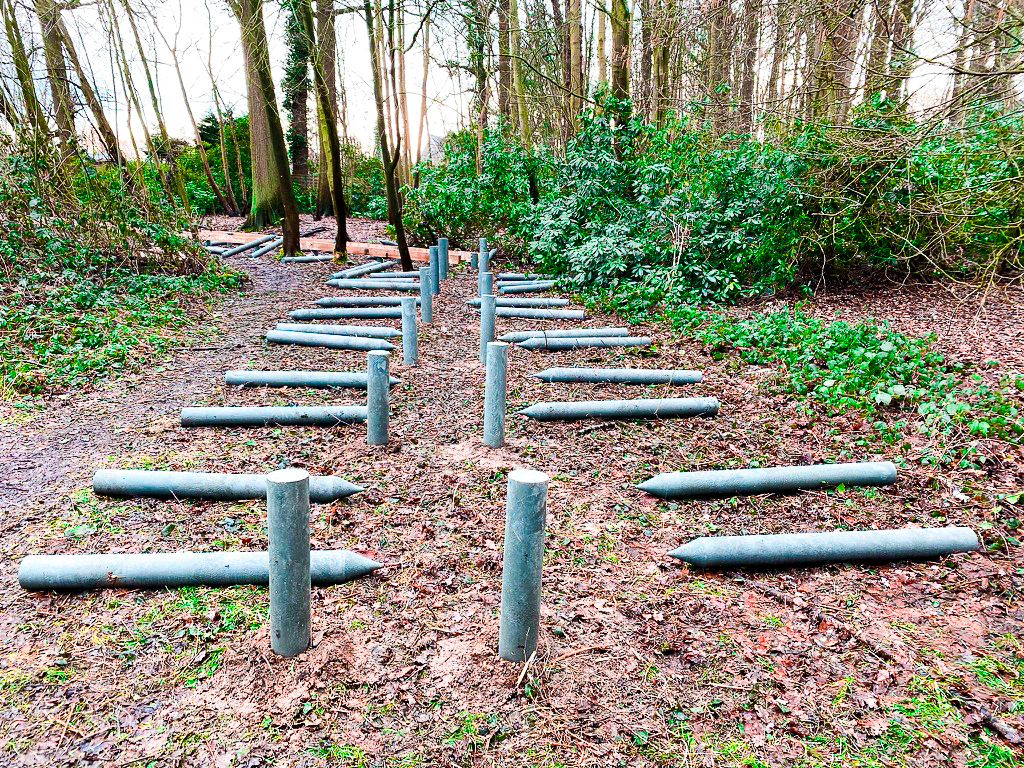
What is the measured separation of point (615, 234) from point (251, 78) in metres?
11.6

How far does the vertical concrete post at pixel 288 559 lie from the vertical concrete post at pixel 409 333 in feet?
15.7

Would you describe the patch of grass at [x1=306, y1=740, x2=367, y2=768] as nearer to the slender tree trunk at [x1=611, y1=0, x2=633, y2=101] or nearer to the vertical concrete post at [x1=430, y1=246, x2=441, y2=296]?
the vertical concrete post at [x1=430, y1=246, x2=441, y2=296]

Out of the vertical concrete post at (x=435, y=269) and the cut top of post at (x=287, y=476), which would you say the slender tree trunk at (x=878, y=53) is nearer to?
the cut top of post at (x=287, y=476)

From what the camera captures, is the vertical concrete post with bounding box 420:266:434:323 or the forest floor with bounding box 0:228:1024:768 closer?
the forest floor with bounding box 0:228:1024:768

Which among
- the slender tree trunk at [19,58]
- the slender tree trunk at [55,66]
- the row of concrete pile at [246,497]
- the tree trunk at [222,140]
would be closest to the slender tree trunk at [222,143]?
the tree trunk at [222,140]

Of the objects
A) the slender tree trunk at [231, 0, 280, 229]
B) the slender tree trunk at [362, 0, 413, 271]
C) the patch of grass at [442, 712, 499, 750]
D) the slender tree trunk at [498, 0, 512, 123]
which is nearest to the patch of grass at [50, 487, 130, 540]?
the patch of grass at [442, 712, 499, 750]

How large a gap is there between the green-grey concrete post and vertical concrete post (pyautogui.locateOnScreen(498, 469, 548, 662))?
4.95 m

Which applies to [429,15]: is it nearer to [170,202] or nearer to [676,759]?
[170,202]

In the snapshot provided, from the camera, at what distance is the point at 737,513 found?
13.6ft

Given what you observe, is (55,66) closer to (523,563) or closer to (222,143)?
(222,143)

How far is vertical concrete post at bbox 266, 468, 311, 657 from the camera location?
2.54 metres

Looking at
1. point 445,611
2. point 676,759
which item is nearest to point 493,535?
point 445,611

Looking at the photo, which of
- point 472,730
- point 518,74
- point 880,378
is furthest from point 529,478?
point 518,74

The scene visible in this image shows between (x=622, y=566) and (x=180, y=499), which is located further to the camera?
(x=180, y=499)
